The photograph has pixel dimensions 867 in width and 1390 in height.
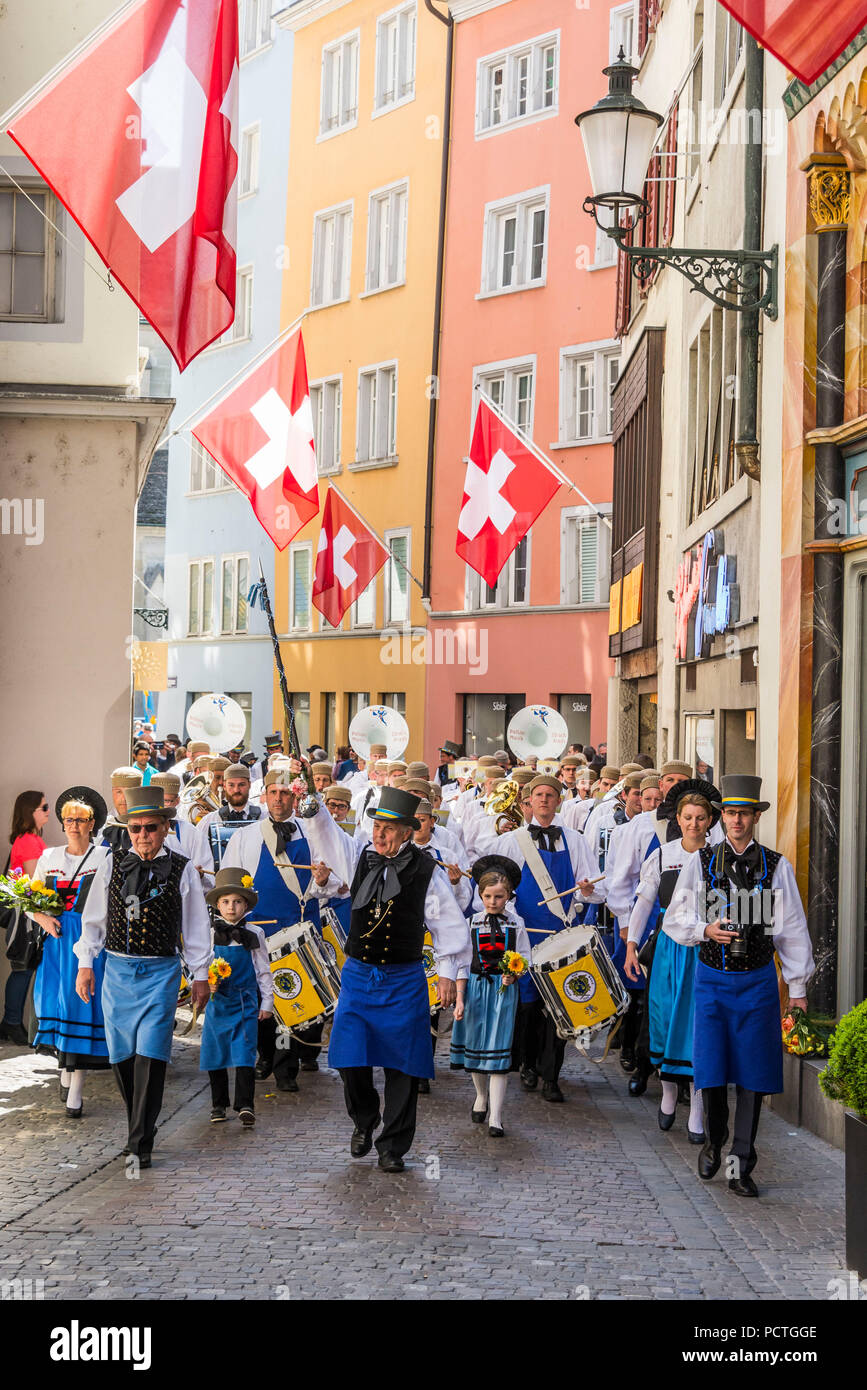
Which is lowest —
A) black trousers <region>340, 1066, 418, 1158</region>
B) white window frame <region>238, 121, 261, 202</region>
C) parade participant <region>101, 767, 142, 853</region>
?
black trousers <region>340, 1066, 418, 1158</region>

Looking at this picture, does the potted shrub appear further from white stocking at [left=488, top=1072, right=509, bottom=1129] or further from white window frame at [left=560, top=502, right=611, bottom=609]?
white window frame at [left=560, top=502, right=611, bottom=609]

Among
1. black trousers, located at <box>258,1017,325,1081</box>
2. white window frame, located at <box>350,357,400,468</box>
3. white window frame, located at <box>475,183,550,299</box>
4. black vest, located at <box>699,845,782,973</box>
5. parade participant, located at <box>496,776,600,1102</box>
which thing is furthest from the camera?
white window frame, located at <box>350,357,400,468</box>

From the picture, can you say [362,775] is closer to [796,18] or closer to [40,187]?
[40,187]

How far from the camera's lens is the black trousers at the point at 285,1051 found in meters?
10.7

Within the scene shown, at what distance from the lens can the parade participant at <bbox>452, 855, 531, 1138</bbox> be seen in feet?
31.1

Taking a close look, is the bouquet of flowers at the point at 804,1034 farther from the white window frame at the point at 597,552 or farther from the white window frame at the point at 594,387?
the white window frame at the point at 594,387

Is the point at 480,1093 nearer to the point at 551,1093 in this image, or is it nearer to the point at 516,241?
the point at 551,1093

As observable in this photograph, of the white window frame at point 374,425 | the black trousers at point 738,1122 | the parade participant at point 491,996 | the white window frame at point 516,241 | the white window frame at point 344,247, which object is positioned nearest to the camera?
the black trousers at point 738,1122

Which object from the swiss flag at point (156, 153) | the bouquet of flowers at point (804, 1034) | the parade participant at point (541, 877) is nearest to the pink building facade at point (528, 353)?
the parade participant at point (541, 877)

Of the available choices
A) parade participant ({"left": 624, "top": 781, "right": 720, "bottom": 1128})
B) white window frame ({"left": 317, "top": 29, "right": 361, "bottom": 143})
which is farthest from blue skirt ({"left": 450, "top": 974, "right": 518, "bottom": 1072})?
white window frame ({"left": 317, "top": 29, "right": 361, "bottom": 143})

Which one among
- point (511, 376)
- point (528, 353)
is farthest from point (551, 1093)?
point (511, 376)

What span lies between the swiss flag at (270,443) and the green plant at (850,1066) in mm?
11358

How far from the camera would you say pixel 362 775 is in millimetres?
19078

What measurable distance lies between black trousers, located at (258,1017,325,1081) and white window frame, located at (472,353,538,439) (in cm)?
2153
